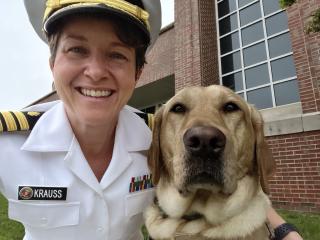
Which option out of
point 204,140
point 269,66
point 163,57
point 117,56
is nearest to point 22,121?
point 117,56

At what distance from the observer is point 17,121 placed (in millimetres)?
2318

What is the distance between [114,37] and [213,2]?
30.6 ft

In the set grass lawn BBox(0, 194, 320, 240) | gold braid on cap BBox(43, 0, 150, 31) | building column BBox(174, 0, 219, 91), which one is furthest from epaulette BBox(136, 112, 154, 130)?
building column BBox(174, 0, 219, 91)

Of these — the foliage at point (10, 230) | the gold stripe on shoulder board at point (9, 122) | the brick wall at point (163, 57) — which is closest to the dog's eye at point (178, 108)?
the gold stripe on shoulder board at point (9, 122)

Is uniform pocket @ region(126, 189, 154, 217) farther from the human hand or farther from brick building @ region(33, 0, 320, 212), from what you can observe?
brick building @ region(33, 0, 320, 212)

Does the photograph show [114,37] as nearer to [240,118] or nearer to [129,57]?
[129,57]

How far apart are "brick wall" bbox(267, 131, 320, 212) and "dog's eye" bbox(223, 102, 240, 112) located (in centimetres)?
454

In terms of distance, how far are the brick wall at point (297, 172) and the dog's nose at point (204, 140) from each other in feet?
17.0

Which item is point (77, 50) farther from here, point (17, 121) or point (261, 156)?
point (261, 156)

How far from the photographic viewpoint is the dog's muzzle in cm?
220

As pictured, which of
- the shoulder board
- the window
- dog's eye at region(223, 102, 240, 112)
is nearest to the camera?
dog's eye at region(223, 102, 240, 112)

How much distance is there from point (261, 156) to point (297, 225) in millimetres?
3229

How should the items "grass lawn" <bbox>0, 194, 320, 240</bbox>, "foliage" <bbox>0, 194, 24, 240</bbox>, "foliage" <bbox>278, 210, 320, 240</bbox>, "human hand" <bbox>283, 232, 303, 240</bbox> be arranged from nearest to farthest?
"human hand" <bbox>283, 232, 303, 240</bbox>, "foliage" <bbox>278, 210, 320, 240</bbox>, "grass lawn" <bbox>0, 194, 320, 240</bbox>, "foliage" <bbox>0, 194, 24, 240</bbox>

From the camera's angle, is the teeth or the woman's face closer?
the woman's face
